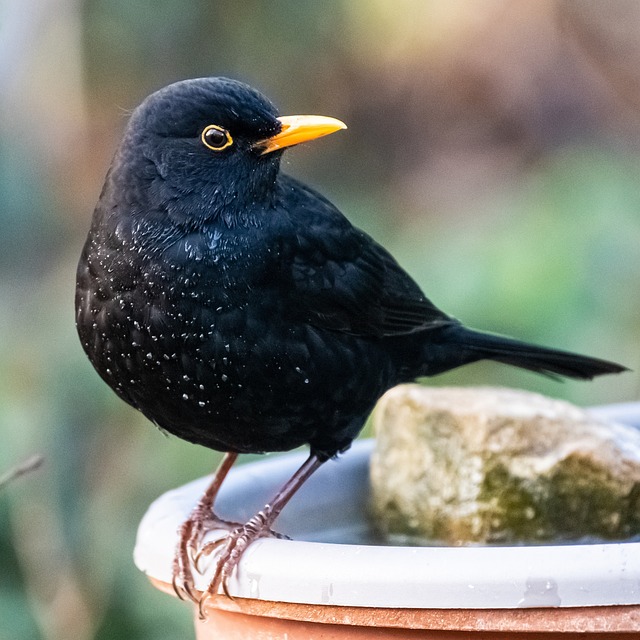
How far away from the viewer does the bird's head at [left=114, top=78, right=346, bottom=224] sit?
291 cm

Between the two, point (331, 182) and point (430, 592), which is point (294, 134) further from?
point (331, 182)

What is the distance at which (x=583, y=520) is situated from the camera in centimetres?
311

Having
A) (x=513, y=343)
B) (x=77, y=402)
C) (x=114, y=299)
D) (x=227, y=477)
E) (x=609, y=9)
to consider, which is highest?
(x=609, y=9)

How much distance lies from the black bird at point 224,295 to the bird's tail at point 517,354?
48 cm

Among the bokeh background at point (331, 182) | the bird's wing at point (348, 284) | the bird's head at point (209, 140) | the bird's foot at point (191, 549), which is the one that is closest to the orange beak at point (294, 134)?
the bird's head at point (209, 140)

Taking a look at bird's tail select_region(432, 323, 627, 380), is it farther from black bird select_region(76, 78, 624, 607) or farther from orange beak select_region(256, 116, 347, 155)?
orange beak select_region(256, 116, 347, 155)

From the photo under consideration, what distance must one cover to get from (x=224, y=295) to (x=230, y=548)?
24.9 inches

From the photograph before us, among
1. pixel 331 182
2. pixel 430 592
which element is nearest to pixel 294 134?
pixel 430 592

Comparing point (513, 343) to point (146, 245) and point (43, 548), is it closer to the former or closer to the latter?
point (146, 245)

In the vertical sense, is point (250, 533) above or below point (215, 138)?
below

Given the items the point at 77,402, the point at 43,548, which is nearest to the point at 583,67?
the point at 77,402

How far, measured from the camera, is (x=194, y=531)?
9.64 ft

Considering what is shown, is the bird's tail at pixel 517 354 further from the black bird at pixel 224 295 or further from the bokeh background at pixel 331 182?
the bokeh background at pixel 331 182

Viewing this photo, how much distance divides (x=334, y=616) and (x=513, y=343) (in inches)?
66.7
